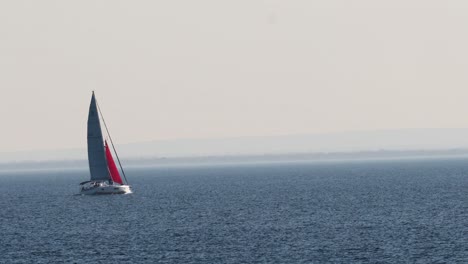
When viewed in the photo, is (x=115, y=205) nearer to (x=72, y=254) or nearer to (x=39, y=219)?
(x=39, y=219)

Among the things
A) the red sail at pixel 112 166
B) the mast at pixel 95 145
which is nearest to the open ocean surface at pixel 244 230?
the red sail at pixel 112 166

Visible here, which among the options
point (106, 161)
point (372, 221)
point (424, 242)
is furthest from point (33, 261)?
point (106, 161)

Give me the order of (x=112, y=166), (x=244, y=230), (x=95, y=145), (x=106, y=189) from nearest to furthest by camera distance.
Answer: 1. (x=244, y=230)
2. (x=95, y=145)
3. (x=112, y=166)
4. (x=106, y=189)

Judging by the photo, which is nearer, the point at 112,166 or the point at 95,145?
the point at 95,145

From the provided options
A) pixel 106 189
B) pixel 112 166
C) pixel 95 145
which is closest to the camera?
pixel 95 145

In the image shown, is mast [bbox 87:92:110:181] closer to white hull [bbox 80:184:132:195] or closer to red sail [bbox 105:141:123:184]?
red sail [bbox 105:141:123:184]

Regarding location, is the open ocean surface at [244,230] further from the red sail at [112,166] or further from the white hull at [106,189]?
the red sail at [112,166]

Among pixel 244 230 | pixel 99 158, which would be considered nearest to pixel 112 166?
pixel 99 158

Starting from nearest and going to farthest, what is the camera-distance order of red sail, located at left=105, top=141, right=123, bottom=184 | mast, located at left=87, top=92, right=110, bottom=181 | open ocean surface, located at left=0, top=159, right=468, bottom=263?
open ocean surface, located at left=0, top=159, right=468, bottom=263
mast, located at left=87, top=92, right=110, bottom=181
red sail, located at left=105, top=141, right=123, bottom=184

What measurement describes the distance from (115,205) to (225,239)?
164ft

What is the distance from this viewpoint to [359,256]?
73.2 m

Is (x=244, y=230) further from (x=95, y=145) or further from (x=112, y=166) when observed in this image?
(x=112, y=166)

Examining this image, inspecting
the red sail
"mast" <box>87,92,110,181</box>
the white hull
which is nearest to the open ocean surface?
the white hull

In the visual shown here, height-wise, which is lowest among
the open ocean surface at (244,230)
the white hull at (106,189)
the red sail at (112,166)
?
the open ocean surface at (244,230)
